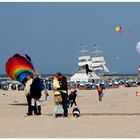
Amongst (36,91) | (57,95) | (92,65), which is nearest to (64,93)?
(57,95)

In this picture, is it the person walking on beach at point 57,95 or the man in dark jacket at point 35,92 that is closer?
the person walking on beach at point 57,95

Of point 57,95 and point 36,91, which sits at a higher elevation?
point 36,91

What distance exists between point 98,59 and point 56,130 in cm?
10010

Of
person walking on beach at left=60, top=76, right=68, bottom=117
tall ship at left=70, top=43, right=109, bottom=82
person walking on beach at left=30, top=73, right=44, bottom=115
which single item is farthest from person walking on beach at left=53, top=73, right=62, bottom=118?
tall ship at left=70, top=43, right=109, bottom=82

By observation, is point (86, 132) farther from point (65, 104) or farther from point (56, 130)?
point (65, 104)

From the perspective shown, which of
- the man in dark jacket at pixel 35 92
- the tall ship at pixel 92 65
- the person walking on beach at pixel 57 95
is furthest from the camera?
the tall ship at pixel 92 65

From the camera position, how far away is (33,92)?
16469 mm

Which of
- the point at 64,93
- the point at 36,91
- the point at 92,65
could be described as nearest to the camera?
the point at 64,93

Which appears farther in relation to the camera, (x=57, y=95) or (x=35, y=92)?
(x=35, y=92)

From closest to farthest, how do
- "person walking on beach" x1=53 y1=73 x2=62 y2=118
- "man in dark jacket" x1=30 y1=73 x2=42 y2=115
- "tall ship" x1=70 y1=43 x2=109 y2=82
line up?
"person walking on beach" x1=53 y1=73 x2=62 y2=118 → "man in dark jacket" x1=30 y1=73 x2=42 y2=115 → "tall ship" x1=70 y1=43 x2=109 y2=82

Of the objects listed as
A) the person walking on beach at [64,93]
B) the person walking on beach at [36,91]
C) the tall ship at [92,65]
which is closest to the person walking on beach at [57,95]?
the person walking on beach at [64,93]

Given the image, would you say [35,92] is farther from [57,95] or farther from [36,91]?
[57,95]

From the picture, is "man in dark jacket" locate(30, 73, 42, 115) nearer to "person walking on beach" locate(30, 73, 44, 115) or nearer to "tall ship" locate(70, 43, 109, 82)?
"person walking on beach" locate(30, 73, 44, 115)

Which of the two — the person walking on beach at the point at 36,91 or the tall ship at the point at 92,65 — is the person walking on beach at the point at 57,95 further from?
the tall ship at the point at 92,65
